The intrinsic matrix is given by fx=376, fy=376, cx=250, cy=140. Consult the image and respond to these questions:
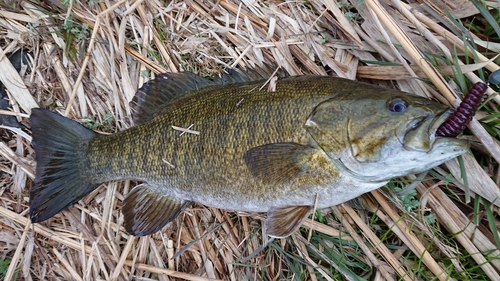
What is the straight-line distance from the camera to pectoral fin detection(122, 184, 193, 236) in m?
2.53

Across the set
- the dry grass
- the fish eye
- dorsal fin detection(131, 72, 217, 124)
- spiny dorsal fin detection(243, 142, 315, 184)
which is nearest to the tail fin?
the dry grass

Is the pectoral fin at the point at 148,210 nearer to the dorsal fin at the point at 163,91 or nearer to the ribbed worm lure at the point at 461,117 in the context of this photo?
the dorsal fin at the point at 163,91

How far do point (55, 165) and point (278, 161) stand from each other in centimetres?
155

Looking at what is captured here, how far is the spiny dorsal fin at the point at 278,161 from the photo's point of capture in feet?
6.93

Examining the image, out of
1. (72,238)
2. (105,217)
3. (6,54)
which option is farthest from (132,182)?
(6,54)

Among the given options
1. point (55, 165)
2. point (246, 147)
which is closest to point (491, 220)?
point (246, 147)

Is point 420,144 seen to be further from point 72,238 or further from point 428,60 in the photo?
point 72,238

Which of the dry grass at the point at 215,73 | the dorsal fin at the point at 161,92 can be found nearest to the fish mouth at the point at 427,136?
the dry grass at the point at 215,73

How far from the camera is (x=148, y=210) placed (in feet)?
8.34

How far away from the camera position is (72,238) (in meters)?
2.83

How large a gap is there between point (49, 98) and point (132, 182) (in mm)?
925

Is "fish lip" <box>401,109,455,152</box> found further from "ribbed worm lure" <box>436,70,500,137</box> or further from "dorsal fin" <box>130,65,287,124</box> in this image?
"dorsal fin" <box>130,65,287,124</box>

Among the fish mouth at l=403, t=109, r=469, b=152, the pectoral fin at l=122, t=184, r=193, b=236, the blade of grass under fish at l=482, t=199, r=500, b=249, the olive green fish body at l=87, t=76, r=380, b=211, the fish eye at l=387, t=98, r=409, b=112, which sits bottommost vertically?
the pectoral fin at l=122, t=184, r=193, b=236

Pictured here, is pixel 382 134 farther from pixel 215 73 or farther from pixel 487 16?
pixel 215 73
